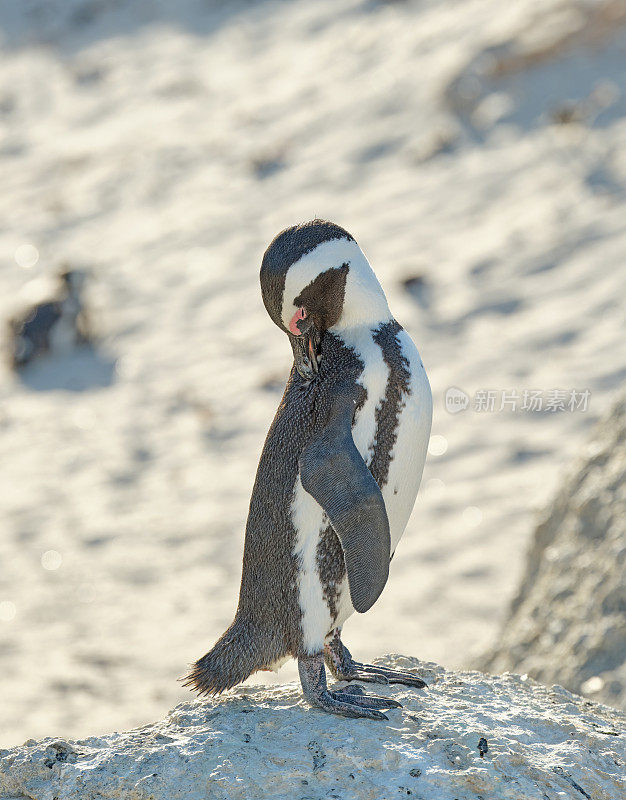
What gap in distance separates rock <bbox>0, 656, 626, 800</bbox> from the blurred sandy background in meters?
2.01

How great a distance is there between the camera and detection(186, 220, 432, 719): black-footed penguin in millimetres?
2479

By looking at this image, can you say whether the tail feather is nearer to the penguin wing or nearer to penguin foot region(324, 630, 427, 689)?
penguin foot region(324, 630, 427, 689)

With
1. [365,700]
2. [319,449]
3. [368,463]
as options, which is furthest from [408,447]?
[365,700]

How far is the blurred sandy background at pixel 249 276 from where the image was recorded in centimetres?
529

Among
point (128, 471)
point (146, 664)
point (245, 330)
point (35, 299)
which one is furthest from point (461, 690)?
point (35, 299)

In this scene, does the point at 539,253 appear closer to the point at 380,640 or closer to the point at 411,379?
the point at 380,640

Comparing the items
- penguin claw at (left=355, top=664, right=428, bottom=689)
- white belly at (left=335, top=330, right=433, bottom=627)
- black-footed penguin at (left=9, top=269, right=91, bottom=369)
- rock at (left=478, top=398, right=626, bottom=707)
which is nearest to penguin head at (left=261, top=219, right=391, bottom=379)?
white belly at (left=335, top=330, right=433, bottom=627)

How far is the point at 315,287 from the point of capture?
8.16 feet

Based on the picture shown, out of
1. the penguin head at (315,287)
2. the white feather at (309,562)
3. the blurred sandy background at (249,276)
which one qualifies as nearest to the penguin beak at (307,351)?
the penguin head at (315,287)

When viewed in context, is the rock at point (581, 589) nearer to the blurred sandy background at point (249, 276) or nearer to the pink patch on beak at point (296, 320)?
the blurred sandy background at point (249, 276)

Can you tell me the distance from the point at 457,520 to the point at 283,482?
10.4 ft

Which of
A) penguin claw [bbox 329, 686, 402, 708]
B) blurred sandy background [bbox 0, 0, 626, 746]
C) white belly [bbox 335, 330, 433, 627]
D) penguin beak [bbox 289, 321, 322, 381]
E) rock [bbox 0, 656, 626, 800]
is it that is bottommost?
rock [bbox 0, 656, 626, 800]

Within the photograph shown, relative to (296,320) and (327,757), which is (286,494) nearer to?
(296,320)

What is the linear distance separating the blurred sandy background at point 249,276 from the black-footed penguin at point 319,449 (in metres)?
1.99
